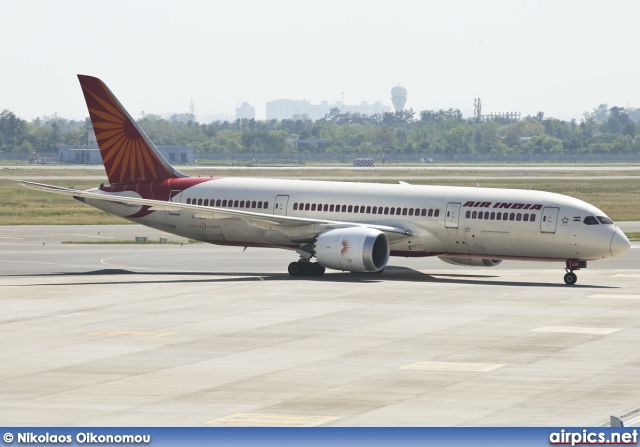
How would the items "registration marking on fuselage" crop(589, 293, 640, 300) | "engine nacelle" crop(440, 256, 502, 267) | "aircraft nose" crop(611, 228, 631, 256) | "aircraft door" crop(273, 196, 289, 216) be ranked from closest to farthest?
1. "registration marking on fuselage" crop(589, 293, 640, 300)
2. "aircraft nose" crop(611, 228, 631, 256)
3. "engine nacelle" crop(440, 256, 502, 267)
4. "aircraft door" crop(273, 196, 289, 216)

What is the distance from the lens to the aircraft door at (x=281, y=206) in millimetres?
54625

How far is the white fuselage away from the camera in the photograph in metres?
48.6

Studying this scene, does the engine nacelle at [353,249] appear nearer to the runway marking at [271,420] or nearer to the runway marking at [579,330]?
the runway marking at [579,330]

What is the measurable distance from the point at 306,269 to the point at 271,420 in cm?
3028

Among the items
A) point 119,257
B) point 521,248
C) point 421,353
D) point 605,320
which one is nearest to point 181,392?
point 421,353

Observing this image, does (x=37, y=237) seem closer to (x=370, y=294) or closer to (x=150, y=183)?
(x=150, y=183)

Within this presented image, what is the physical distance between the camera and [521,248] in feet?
162

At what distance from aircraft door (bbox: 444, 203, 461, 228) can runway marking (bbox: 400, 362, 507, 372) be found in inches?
860

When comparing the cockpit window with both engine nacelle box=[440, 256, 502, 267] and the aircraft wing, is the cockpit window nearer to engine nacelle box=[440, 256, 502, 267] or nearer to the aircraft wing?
engine nacelle box=[440, 256, 502, 267]

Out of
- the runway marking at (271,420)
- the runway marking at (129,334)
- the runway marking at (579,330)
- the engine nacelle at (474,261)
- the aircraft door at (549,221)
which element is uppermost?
the aircraft door at (549,221)
